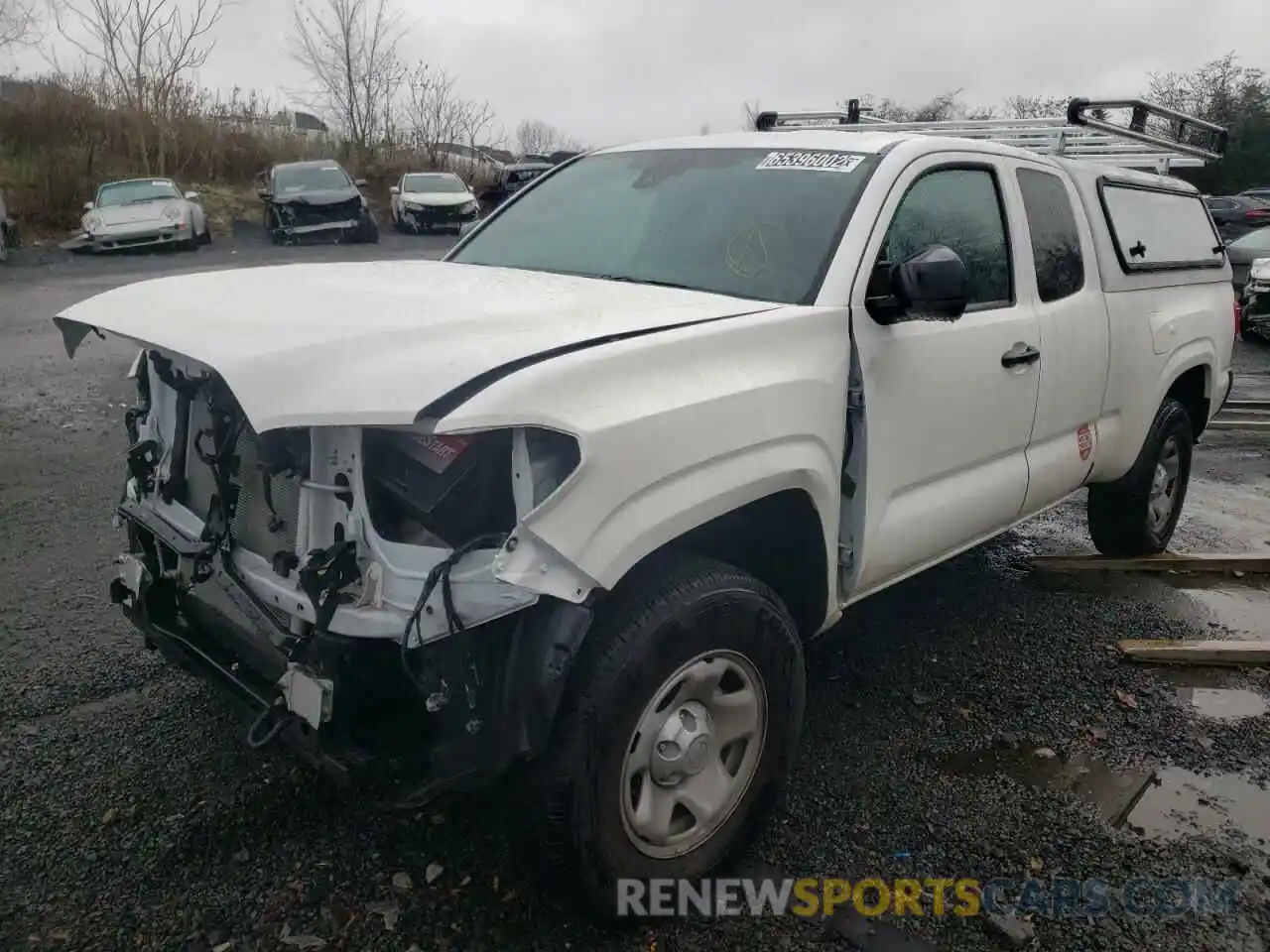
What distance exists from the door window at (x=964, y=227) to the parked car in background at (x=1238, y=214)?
44.7 ft

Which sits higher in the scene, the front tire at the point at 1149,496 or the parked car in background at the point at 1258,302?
the parked car in background at the point at 1258,302

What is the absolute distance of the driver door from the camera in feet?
9.66

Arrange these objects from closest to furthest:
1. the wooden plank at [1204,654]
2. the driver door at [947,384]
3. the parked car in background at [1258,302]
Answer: the driver door at [947,384] → the wooden plank at [1204,654] → the parked car in background at [1258,302]

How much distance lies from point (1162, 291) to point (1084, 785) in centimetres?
245

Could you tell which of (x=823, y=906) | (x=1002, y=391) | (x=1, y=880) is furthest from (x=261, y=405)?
(x=1002, y=391)

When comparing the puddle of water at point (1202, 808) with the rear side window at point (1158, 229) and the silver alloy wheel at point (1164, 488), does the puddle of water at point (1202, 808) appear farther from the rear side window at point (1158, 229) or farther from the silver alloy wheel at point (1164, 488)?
the rear side window at point (1158, 229)

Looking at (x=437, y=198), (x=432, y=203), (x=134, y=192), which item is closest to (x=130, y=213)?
(x=134, y=192)

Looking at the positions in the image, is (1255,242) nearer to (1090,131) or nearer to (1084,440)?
(1090,131)

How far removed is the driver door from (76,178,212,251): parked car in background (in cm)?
1663

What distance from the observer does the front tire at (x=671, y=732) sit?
2197mm

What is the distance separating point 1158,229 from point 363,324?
154 inches

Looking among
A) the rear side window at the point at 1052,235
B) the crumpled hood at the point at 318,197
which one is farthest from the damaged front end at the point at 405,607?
the crumpled hood at the point at 318,197

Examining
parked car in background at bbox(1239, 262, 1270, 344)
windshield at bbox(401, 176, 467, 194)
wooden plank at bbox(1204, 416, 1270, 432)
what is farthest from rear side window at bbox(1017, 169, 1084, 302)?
windshield at bbox(401, 176, 467, 194)

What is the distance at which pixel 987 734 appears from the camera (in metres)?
3.45
